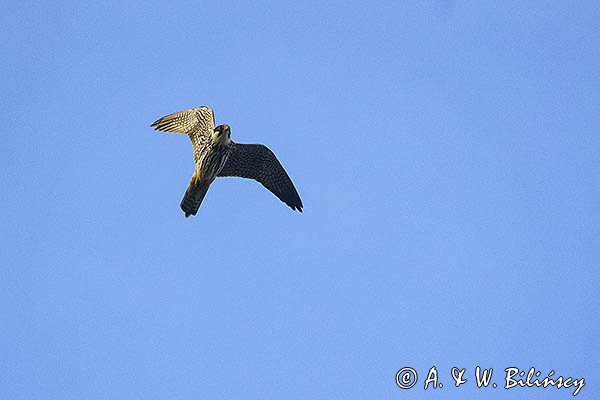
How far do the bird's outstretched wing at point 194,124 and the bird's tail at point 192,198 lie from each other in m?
0.92

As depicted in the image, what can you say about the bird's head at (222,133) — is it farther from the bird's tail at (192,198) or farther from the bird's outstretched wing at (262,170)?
the bird's tail at (192,198)

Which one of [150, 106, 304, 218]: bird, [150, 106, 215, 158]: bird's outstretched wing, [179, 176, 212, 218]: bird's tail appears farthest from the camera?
[150, 106, 215, 158]: bird's outstretched wing

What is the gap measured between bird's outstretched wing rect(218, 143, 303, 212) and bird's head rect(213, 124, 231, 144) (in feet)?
1.71

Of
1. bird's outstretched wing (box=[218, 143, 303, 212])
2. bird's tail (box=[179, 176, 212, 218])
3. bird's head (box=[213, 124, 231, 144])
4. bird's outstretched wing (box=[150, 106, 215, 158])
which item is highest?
bird's outstretched wing (box=[150, 106, 215, 158])

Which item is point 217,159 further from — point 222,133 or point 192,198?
point 192,198

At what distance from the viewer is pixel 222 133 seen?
15633 millimetres

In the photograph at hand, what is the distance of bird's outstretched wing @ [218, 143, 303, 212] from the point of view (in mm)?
16516

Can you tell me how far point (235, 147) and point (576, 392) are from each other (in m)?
8.07

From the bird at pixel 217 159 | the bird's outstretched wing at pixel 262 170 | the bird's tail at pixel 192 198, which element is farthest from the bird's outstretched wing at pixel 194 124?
the bird's tail at pixel 192 198

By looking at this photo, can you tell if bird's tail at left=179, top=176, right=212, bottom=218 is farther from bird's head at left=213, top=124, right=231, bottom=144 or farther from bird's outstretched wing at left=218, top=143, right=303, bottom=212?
bird's outstretched wing at left=218, top=143, right=303, bottom=212

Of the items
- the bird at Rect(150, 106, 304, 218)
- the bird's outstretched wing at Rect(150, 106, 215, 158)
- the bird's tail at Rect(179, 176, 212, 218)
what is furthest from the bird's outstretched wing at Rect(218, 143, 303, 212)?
the bird's tail at Rect(179, 176, 212, 218)

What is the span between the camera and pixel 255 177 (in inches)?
674

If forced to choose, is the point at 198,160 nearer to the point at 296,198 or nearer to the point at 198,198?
the point at 198,198

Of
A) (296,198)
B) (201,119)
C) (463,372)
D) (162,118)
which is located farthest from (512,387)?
(162,118)
